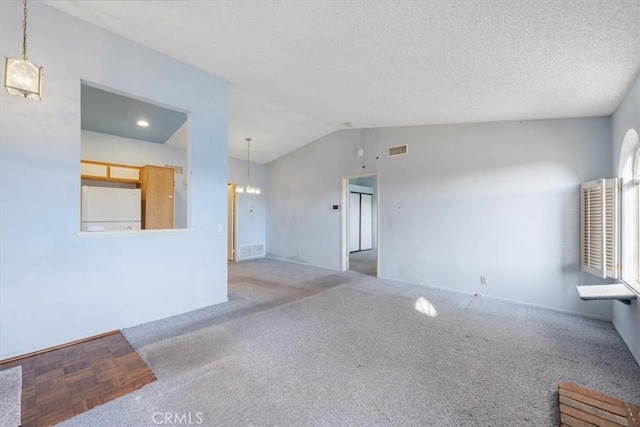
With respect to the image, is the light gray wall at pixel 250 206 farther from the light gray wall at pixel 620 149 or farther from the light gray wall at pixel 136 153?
the light gray wall at pixel 620 149

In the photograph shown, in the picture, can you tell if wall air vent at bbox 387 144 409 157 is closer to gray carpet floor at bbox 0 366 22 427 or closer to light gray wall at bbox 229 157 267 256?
light gray wall at bbox 229 157 267 256

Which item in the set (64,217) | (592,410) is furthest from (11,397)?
(592,410)

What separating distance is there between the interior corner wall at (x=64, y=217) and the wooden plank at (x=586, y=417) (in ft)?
12.4

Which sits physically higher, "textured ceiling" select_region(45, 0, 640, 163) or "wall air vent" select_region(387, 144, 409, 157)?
"textured ceiling" select_region(45, 0, 640, 163)

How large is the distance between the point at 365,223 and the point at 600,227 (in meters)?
6.74

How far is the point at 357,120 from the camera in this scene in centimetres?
491

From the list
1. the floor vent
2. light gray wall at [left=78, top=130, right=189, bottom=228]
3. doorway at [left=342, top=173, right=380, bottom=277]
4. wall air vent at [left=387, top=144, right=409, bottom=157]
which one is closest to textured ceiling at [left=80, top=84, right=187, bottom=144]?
light gray wall at [left=78, top=130, right=189, bottom=228]

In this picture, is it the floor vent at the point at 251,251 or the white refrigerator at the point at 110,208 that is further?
the floor vent at the point at 251,251

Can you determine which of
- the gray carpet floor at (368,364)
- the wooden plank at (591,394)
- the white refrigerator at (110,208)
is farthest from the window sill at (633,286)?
the white refrigerator at (110,208)

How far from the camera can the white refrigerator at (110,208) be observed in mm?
3926

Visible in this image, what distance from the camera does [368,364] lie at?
91.7 inches

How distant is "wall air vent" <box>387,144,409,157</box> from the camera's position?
512 cm

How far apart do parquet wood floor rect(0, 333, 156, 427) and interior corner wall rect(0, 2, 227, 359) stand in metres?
0.29

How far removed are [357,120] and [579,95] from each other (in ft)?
9.69
